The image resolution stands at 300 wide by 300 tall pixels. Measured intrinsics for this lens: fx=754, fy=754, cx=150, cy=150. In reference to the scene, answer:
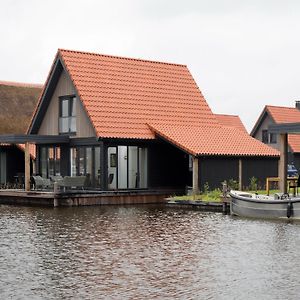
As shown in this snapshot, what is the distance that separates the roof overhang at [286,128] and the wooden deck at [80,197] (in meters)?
7.70

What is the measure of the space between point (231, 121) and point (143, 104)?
28.0 m

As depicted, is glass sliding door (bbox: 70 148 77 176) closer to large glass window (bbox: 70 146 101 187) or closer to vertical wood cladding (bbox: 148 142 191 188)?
large glass window (bbox: 70 146 101 187)

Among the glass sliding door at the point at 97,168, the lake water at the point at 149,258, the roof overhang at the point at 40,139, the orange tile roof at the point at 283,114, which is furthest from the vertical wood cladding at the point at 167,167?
the orange tile roof at the point at 283,114

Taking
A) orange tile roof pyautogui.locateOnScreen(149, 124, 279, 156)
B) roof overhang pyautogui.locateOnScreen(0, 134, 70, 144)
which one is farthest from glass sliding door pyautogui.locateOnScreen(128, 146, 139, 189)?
roof overhang pyautogui.locateOnScreen(0, 134, 70, 144)

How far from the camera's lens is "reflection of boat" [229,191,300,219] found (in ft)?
92.1

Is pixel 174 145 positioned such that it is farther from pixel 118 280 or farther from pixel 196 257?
pixel 118 280

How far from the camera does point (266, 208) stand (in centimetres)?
2880

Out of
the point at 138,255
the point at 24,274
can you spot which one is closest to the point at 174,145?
the point at 138,255

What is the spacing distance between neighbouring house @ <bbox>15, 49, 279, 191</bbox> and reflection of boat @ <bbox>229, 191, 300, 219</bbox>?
28.8ft

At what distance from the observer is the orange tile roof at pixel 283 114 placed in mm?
63688

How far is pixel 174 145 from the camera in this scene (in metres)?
40.1

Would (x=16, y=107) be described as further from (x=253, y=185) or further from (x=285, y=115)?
(x=285, y=115)

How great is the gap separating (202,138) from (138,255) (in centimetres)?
2347

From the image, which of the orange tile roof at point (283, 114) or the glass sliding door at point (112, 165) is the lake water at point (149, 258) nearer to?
the glass sliding door at point (112, 165)
